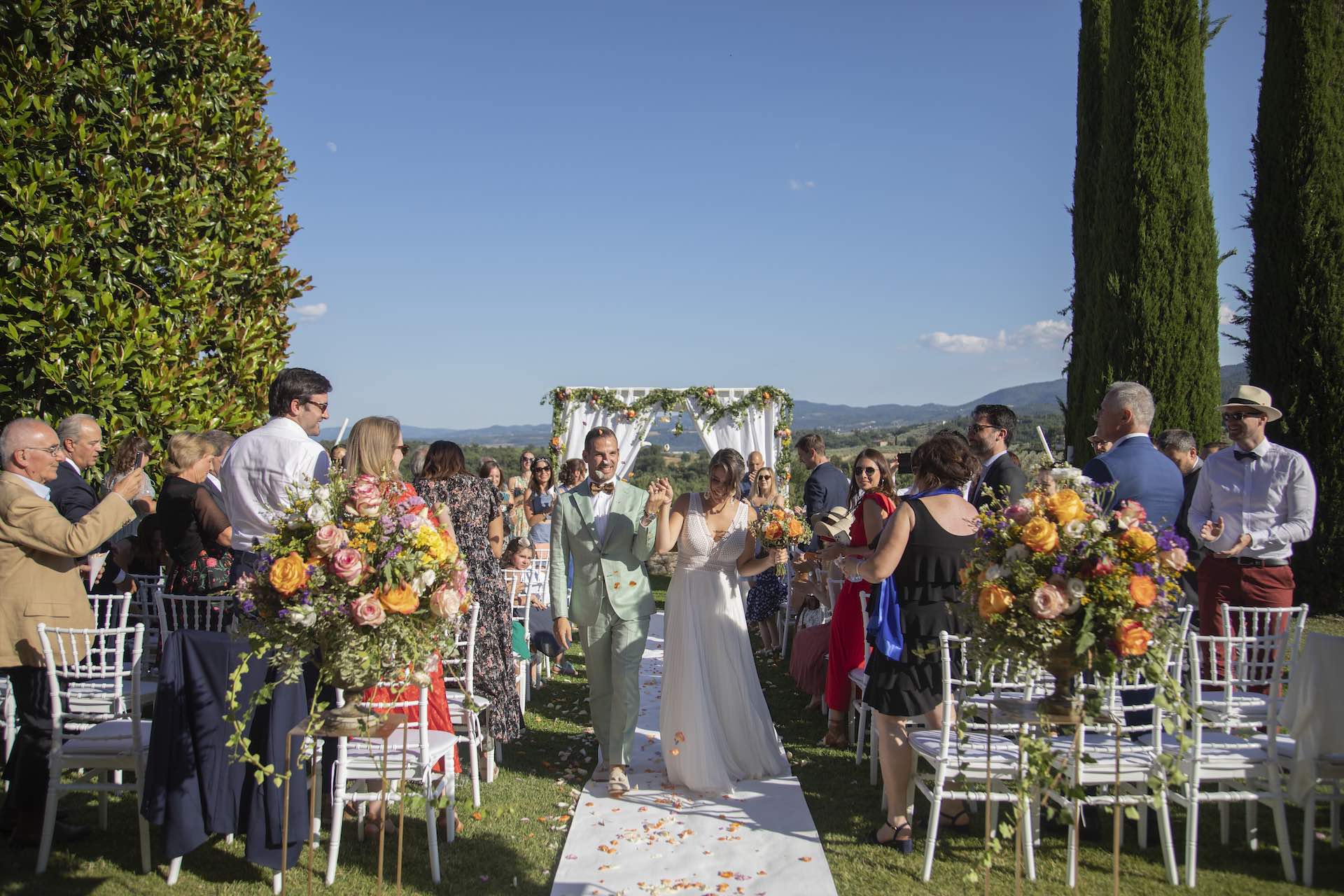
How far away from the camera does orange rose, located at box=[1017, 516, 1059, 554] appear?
127 inches

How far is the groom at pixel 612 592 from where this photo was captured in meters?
5.45

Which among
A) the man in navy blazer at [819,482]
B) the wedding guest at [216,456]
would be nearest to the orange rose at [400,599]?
the wedding guest at [216,456]

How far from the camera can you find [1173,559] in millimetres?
3273

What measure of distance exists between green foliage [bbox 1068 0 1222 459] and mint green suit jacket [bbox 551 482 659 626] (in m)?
8.37

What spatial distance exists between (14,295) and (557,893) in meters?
5.32

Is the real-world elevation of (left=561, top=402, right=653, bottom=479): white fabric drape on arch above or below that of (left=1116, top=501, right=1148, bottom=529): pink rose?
above

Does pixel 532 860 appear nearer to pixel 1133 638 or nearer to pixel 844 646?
pixel 844 646

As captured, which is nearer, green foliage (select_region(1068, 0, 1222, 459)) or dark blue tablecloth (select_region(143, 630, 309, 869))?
dark blue tablecloth (select_region(143, 630, 309, 869))

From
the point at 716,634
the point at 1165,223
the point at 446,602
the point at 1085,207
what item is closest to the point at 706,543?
the point at 716,634

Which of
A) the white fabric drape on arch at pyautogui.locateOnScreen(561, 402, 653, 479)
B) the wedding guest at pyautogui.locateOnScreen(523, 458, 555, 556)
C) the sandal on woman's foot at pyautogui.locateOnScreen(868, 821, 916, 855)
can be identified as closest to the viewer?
the sandal on woman's foot at pyautogui.locateOnScreen(868, 821, 916, 855)

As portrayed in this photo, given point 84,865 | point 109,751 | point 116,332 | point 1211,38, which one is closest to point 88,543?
point 109,751

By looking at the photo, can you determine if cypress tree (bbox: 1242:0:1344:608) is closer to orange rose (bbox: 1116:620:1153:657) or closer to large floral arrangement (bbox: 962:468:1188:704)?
large floral arrangement (bbox: 962:468:1188:704)

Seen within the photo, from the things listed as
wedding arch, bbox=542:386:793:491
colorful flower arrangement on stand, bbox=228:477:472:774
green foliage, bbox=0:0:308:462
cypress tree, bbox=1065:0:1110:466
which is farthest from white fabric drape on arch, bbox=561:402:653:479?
colorful flower arrangement on stand, bbox=228:477:472:774

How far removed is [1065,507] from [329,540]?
2649mm
